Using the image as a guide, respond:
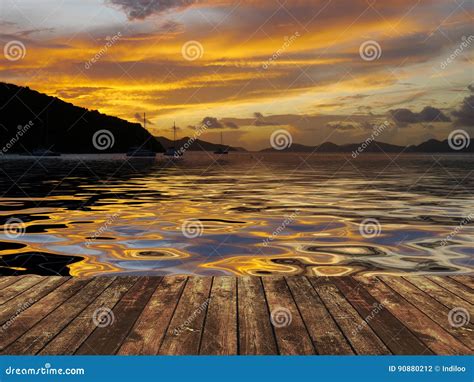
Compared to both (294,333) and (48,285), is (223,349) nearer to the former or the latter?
(294,333)

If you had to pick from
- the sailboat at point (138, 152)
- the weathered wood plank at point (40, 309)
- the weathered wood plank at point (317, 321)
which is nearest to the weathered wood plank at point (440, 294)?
the weathered wood plank at point (317, 321)

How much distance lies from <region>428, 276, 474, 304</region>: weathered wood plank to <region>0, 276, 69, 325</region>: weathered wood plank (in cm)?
441

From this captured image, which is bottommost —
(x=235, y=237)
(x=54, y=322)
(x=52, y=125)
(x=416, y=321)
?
(x=54, y=322)

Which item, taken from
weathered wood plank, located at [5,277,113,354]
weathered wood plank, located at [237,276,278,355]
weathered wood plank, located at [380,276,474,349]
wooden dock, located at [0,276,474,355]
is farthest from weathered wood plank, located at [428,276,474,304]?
weathered wood plank, located at [5,277,113,354]

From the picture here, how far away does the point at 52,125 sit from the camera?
5743 inches

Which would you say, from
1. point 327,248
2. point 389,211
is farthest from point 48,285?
point 389,211

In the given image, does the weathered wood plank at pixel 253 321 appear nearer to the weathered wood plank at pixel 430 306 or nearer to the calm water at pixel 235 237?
the weathered wood plank at pixel 430 306

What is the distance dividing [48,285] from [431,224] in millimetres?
10927

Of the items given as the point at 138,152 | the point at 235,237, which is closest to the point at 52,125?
the point at 138,152

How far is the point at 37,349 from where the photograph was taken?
4.33m

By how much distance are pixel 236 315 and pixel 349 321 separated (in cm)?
104

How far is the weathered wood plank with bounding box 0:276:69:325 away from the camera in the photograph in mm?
5238

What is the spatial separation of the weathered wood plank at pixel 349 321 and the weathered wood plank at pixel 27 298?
2947 mm

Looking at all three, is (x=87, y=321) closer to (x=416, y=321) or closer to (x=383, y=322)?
(x=383, y=322)
